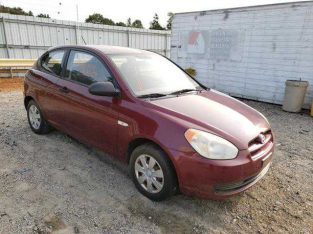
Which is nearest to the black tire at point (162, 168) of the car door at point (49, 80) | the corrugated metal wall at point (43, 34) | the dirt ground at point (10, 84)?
the car door at point (49, 80)

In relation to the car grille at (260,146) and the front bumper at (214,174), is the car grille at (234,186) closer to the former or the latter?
the front bumper at (214,174)

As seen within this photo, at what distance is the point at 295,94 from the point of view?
7.36 metres

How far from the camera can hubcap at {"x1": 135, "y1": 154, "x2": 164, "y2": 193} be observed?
298 cm

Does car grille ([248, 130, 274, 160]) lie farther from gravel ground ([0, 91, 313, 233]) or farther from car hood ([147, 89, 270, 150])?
gravel ground ([0, 91, 313, 233])

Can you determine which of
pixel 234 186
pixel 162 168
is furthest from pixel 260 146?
pixel 162 168

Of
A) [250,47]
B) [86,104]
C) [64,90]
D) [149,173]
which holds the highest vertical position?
[250,47]

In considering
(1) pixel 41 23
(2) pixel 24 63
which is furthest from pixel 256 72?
(1) pixel 41 23

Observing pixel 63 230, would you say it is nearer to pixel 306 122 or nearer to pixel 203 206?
pixel 203 206

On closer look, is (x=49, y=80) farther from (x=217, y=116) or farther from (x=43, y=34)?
(x=43, y=34)

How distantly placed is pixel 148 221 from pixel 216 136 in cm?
113

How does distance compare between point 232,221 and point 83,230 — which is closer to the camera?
point 83,230

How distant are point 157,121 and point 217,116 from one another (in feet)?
2.37

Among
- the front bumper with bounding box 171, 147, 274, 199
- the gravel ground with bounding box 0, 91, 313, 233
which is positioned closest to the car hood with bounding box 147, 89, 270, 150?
the front bumper with bounding box 171, 147, 274, 199

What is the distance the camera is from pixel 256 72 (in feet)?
28.6
